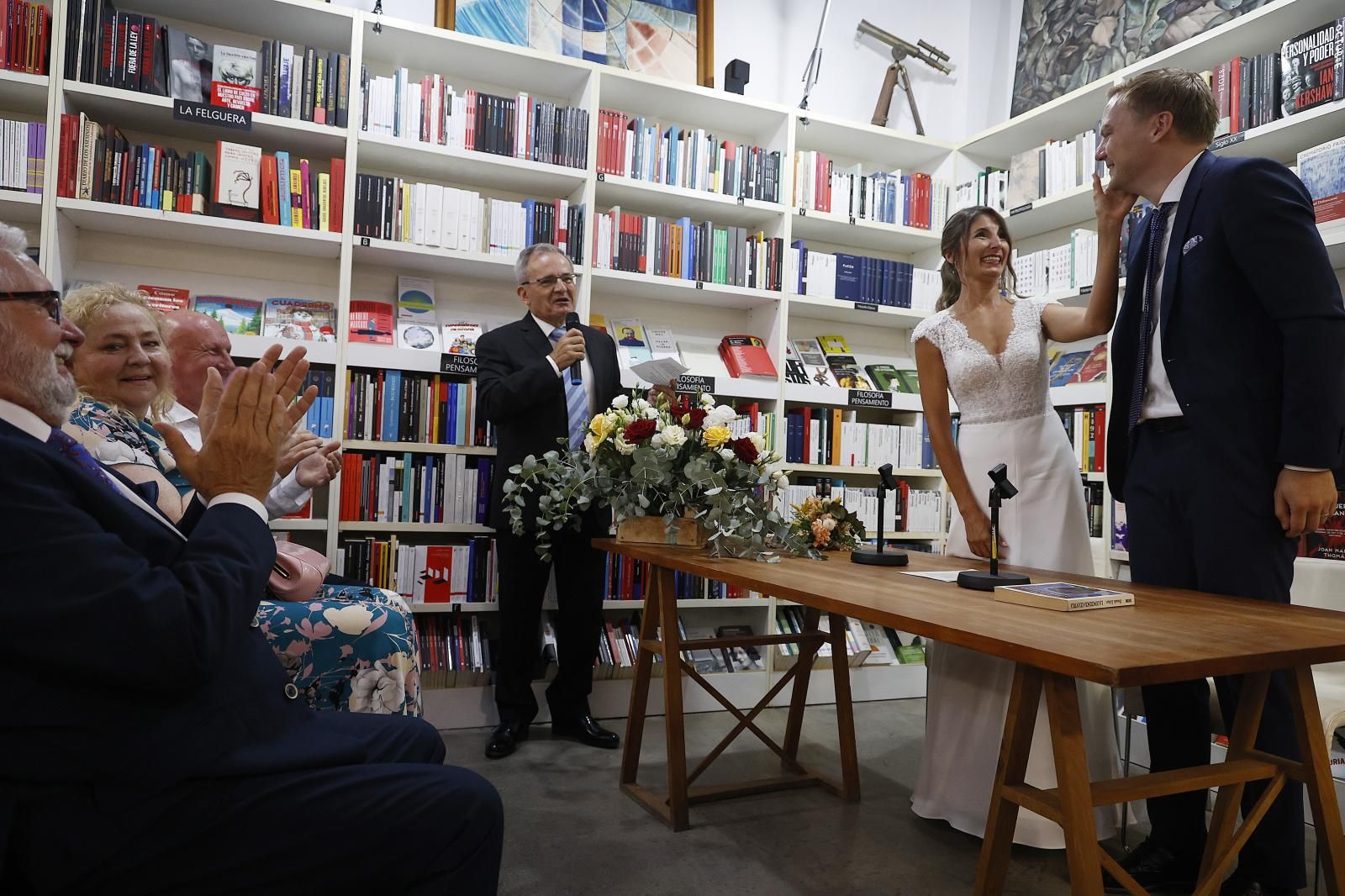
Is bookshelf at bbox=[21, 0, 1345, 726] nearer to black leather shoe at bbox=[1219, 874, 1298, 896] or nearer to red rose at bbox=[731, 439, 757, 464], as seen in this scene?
red rose at bbox=[731, 439, 757, 464]

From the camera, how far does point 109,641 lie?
872 mm

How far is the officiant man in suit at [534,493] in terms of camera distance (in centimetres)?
303

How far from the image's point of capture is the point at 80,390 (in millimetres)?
1741

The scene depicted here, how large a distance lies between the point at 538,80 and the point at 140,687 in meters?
3.35

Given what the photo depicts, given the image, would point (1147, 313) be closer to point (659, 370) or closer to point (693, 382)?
point (659, 370)

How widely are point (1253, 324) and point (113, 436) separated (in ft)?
7.34

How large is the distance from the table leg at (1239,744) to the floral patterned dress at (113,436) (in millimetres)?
1889

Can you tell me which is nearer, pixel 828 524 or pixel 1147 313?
pixel 1147 313

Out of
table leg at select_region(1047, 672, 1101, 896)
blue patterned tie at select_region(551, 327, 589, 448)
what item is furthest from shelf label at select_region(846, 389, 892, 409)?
table leg at select_region(1047, 672, 1101, 896)

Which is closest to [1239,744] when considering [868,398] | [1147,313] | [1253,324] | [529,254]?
[1253,324]

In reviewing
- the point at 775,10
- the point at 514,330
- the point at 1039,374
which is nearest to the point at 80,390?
the point at 514,330

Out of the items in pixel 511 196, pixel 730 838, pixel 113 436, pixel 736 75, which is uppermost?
pixel 736 75

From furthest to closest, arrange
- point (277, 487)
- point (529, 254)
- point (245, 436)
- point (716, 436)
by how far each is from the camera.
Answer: point (529, 254) → point (716, 436) → point (277, 487) → point (245, 436)

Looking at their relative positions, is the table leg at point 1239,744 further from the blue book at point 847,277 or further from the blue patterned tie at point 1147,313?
the blue book at point 847,277
